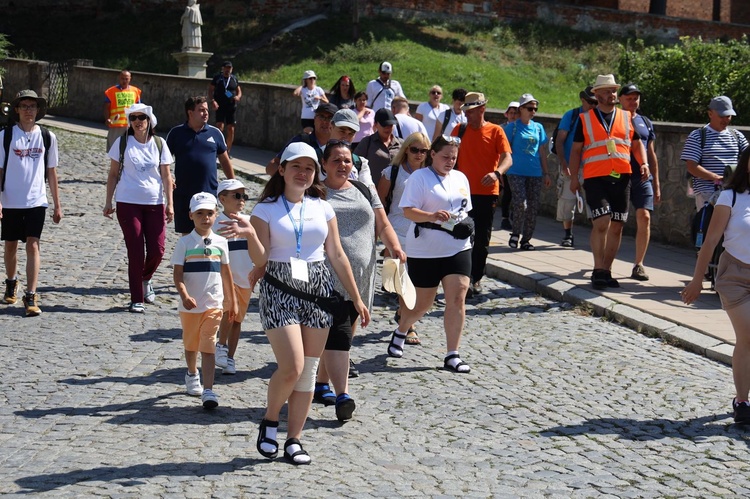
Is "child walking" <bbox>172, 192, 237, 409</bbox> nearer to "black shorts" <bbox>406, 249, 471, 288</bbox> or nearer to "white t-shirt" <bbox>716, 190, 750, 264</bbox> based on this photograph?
"black shorts" <bbox>406, 249, 471, 288</bbox>

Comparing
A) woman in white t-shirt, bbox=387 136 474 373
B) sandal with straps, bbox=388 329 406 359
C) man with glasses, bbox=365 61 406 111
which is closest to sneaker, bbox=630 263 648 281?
woman in white t-shirt, bbox=387 136 474 373

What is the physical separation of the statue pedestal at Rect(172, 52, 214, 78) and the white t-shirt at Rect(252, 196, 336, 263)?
2245 cm

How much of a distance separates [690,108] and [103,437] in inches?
510

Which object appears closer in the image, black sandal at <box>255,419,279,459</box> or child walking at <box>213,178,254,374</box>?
black sandal at <box>255,419,279,459</box>

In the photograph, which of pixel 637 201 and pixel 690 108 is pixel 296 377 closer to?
pixel 637 201

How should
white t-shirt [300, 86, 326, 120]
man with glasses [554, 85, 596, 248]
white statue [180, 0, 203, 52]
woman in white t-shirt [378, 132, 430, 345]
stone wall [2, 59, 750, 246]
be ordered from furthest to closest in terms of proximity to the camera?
white statue [180, 0, 203, 52]
white t-shirt [300, 86, 326, 120]
stone wall [2, 59, 750, 246]
man with glasses [554, 85, 596, 248]
woman in white t-shirt [378, 132, 430, 345]

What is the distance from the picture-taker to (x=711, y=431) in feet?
25.0

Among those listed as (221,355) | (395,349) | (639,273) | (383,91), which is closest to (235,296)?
(221,355)

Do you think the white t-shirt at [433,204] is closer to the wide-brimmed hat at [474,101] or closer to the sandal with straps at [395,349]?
the sandal with straps at [395,349]

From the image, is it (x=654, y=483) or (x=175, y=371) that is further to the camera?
(x=175, y=371)

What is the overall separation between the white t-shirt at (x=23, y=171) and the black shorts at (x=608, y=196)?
5039 mm

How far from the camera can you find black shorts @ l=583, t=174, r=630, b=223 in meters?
11.8

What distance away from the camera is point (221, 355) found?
8.86m

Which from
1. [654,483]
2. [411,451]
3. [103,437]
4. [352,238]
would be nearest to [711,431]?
[654,483]
